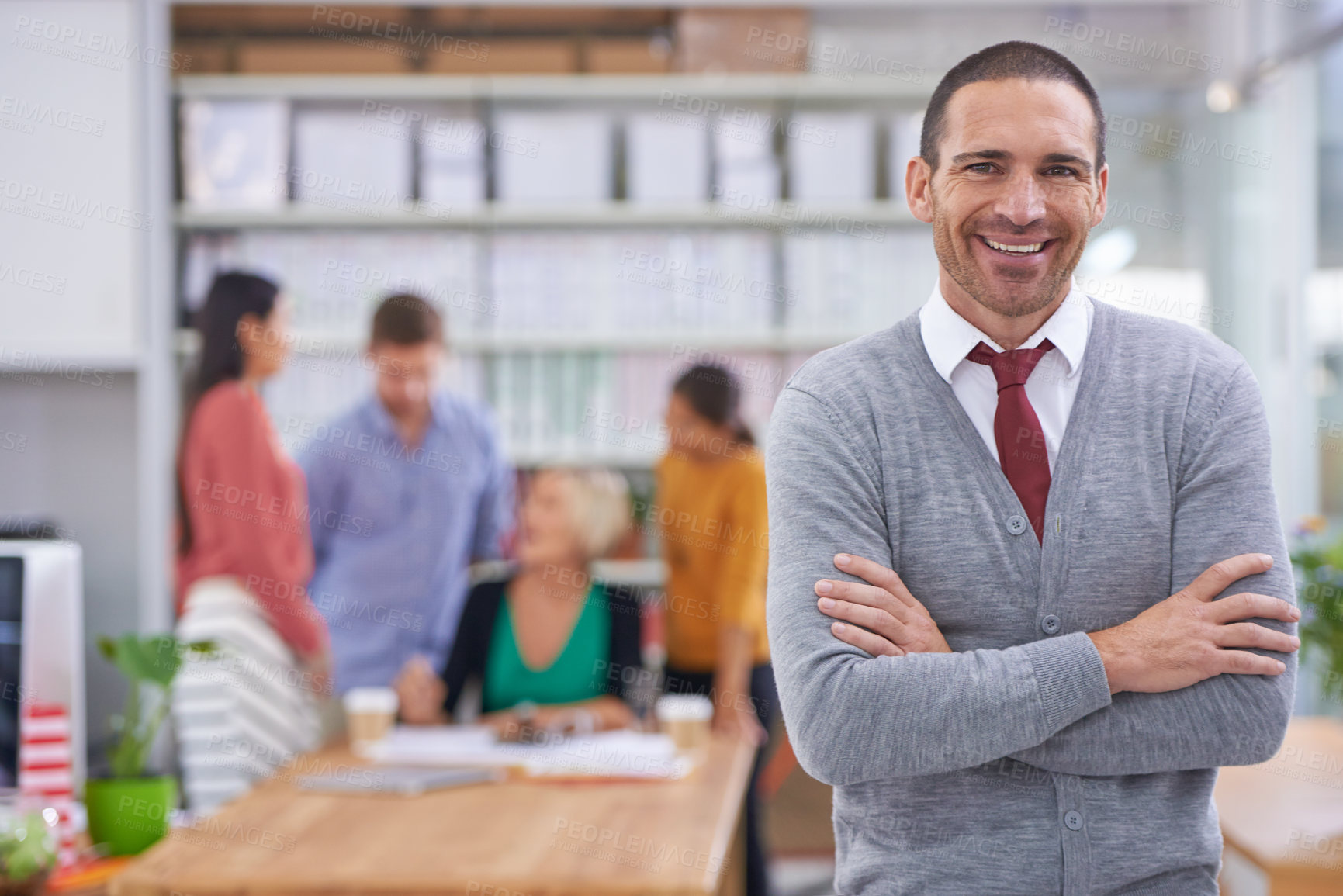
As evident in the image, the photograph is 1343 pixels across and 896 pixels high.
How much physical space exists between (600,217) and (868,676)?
2856 mm

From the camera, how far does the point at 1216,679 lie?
1.18m

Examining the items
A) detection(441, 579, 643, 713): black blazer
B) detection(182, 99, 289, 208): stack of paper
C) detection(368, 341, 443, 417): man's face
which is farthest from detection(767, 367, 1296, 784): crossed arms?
detection(182, 99, 289, 208): stack of paper

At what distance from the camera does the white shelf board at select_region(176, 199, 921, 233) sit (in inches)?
147

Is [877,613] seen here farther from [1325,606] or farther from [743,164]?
[743,164]

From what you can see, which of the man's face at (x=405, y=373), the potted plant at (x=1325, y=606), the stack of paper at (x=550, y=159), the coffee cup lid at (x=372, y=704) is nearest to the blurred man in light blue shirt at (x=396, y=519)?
the man's face at (x=405, y=373)

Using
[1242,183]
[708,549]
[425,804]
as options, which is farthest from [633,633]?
[1242,183]

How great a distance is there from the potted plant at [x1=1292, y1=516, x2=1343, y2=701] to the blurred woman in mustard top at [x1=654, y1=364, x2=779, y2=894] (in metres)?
1.35

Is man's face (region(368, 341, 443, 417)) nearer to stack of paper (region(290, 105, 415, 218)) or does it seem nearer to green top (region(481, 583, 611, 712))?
Result: stack of paper (region(290, 105, 415, 218))

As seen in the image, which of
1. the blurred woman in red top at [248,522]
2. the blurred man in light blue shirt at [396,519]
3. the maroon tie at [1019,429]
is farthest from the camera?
the blurred man in light blue shirt at [396,519]

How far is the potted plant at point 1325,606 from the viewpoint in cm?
198

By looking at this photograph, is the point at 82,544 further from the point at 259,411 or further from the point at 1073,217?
the point at 1073,217

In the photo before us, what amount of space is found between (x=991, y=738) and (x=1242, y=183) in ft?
9.78

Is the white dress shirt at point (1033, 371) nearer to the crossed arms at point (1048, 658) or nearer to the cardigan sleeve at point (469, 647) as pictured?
the crossed arms at point (1048, 658)

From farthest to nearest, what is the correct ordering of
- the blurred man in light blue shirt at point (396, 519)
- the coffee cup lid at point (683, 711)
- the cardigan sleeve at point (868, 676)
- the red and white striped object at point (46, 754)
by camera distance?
the blurred man in light blue shirt at point (396, 519) < the coffee cup lid at point (683, 711) < the red and white striped object at point (46, 754) < the cardigan sleeve at point (868, 676)
